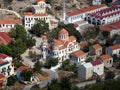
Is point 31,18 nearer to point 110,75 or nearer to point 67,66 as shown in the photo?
point 67,66

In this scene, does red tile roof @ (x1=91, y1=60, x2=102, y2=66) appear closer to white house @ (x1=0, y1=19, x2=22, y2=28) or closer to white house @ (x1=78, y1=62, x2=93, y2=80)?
white house @ (x1=78, y1=62, x2=93, y2=80)

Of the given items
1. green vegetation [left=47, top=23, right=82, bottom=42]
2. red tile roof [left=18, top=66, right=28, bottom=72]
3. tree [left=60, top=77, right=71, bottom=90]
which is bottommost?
tree [left=60, top=77, right=71, bottom=90]

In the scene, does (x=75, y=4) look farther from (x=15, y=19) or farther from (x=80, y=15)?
(x=15, y=19)

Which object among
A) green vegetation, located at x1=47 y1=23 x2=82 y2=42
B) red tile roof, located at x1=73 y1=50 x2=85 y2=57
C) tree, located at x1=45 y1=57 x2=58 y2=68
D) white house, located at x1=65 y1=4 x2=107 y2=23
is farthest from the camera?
white house, located at x1=65 y1=4 x2=107 y2=23

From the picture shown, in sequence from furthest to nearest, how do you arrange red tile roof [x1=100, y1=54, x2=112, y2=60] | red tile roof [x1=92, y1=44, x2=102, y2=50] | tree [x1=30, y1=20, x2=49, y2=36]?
tree [x1=30, y1=20, x2=49, y2=36]
red tile roof [x1=92, y1=44, x2=102, y2=50]
red tile roof [x1=100, y1=54, x2=112, y2=60]

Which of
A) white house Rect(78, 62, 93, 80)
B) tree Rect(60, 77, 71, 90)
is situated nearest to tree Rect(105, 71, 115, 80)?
white house Rect(78, 62, 93, 80)

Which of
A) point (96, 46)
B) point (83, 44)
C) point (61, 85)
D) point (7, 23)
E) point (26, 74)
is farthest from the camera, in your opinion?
point (7, 23)

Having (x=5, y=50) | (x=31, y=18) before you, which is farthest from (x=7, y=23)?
(x=5, y=50)
